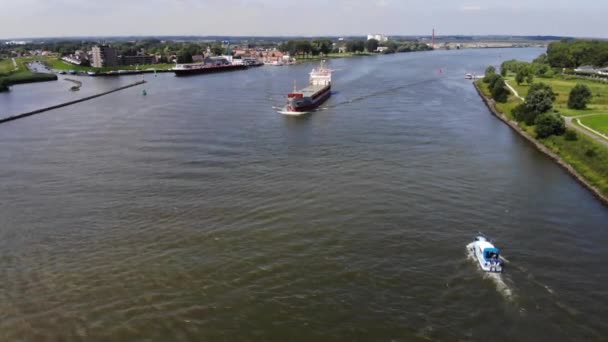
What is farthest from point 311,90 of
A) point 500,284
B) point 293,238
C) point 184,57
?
point 184,57

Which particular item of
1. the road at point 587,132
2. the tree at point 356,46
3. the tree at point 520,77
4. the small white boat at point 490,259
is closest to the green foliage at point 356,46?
the tree at point 356,46

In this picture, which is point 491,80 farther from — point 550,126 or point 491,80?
point 550,126

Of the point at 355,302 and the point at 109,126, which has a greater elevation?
the point at 109,126

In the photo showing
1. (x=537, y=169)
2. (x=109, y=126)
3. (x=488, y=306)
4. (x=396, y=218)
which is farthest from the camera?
(x=109, y=126)

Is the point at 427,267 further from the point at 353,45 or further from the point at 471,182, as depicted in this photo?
the point at 353,45

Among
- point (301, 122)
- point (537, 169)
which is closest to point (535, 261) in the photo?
point (537, 169)

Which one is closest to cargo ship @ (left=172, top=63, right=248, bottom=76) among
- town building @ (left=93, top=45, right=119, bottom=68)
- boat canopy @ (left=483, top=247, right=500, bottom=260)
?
town building @ (left=93, top=45, right=119, bottom=68)
